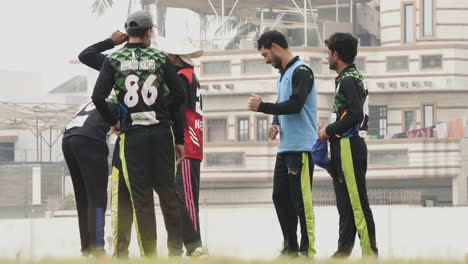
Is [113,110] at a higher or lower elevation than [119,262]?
higher

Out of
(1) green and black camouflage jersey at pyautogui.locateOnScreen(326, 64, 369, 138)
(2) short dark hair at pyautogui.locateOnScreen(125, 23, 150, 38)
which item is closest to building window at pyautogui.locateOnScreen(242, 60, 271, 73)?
(1) green and black camouflage jersey at pyautogui.locateOnScreen(326, 64, 369, 138)

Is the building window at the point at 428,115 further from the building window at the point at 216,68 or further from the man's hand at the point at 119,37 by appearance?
the man's hand at the point at 119,37

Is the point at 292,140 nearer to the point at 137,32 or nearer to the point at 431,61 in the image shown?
the point at 137,32

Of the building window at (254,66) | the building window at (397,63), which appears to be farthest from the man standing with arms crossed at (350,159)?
the building window at (397,63)

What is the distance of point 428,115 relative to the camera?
7269 cm

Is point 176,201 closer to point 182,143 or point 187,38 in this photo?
point 182,143

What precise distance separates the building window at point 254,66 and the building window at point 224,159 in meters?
4.33

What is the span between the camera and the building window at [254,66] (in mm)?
72562

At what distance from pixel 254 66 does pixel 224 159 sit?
197 inches

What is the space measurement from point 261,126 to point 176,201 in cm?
6109

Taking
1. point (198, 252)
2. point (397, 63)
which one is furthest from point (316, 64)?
point (198, 252)

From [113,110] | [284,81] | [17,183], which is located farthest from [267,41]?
[17,183]

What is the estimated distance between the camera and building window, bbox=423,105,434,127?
2854 inches

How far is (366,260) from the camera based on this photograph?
903 cm
